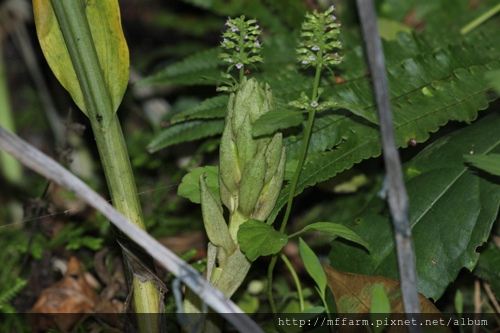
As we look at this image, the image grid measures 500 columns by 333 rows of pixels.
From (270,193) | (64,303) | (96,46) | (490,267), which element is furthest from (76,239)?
(490,267)

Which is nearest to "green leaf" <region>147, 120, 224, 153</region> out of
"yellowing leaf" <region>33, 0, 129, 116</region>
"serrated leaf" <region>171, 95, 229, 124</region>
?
"serrated leaf" <region>171, 95, 229, 124</region>

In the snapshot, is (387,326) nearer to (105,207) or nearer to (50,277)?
(105,207)

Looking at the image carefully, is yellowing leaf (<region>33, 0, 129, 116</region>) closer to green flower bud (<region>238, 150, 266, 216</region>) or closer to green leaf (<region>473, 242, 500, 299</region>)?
green flower bud (<region>238, 150, 266, 216</region>)

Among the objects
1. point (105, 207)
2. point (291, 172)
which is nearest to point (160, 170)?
point (291, 172)

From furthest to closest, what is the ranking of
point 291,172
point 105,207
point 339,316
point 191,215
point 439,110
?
point 191,215 → point 439,110 → point 291,172 → point 339,316 → point 105,207

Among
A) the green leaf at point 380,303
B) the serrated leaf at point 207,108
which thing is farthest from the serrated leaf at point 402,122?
the green leaf at point 380,303

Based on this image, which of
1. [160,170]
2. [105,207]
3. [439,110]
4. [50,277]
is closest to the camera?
[105,207]

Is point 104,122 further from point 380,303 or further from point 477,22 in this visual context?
point 477,22
